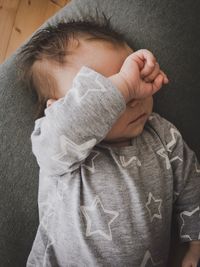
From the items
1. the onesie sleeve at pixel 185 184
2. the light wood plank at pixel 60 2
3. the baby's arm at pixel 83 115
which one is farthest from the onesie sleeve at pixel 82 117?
the light wood plank at pixel 60 2

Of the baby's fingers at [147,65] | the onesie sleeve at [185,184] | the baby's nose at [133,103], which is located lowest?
the onesie sleeve at [185,184]

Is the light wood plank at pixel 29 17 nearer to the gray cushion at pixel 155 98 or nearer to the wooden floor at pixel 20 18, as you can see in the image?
the wooden floor at pixel 20 18

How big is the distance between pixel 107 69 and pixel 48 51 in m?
0.13

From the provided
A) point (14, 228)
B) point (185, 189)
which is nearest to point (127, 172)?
point (185, 189)

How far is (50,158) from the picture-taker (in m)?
0.66

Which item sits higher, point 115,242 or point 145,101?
point 145,101

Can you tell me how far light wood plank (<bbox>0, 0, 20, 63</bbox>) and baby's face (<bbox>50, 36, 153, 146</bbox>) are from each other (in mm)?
839

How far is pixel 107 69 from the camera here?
0.70 m

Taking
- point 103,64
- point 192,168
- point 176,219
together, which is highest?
point 103,64

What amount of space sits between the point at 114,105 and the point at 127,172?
0.51ft

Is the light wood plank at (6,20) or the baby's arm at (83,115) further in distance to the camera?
the light wood plank at (6,20)

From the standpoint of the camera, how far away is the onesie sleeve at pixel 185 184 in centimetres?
77

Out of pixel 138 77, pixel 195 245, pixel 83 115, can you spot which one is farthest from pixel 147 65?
pixel 195 245

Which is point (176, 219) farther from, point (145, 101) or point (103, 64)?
point (103, 64)
